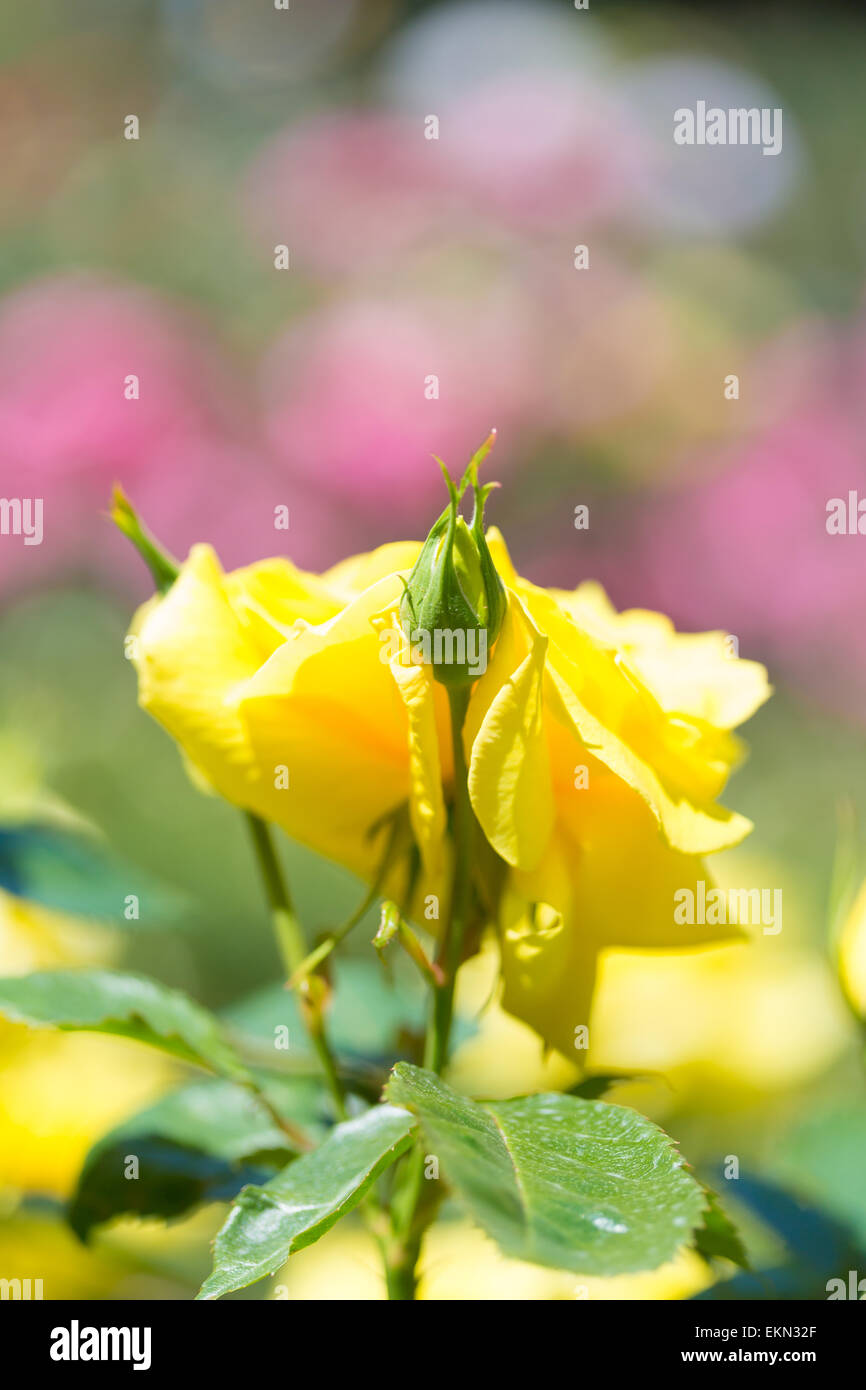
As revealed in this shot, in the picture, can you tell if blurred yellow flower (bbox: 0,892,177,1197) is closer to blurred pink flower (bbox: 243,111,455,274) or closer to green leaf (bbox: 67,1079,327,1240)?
green leaf (bbox: 67,1079,327,1240)

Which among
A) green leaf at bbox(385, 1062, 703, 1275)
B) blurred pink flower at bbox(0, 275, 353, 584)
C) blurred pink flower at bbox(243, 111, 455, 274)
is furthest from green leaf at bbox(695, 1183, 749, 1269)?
blurred pink flower at bbox(243, 111, 455, 274)

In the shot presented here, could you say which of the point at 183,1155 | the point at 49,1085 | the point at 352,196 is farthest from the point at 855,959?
the point at 352,196

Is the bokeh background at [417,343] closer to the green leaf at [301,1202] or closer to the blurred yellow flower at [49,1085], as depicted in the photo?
the blurred yellow flower at [49,1085]

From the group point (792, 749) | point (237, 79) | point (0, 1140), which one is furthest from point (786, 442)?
point (0, 1140)

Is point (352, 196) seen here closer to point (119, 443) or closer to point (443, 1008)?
point (119, 443)
